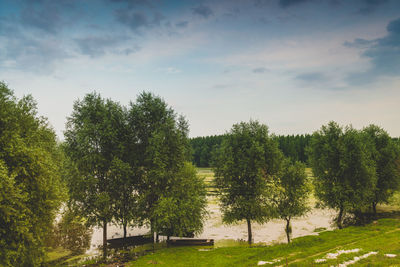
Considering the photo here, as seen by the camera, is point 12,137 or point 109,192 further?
point 109,192

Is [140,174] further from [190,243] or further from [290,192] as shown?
[290,192]

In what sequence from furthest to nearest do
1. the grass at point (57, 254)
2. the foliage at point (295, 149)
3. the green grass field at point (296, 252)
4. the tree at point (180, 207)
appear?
the foliage at point (295, 149) < the grass at point (57, 254) < the tree at point (180, 207) < the green grass field at point (296, 252)

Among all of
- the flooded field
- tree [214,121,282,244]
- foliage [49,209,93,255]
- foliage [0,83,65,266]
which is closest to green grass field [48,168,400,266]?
foliage [49,209,93,255]

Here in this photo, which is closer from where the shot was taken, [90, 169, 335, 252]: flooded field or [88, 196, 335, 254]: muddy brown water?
[88, 196, 335, 254]: muddy brown water

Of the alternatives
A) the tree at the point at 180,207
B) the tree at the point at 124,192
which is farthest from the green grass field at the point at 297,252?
the tree at the point at 124,192

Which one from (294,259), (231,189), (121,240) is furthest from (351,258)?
(121,240)

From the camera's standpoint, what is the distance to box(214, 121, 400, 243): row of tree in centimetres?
3916

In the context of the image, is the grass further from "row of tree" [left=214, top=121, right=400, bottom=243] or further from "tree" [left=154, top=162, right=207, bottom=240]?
"row of tree" [left=214, top=121, right=400, bottom=243]

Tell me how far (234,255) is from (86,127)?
25.7 meters

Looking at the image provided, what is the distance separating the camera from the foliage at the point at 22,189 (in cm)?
2186

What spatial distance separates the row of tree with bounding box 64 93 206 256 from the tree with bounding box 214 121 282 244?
211 inches

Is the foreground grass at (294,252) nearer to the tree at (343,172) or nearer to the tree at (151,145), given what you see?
the tree at (151,145)

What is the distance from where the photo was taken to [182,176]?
38.1 meters

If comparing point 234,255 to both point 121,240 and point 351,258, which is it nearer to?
point 351,258
